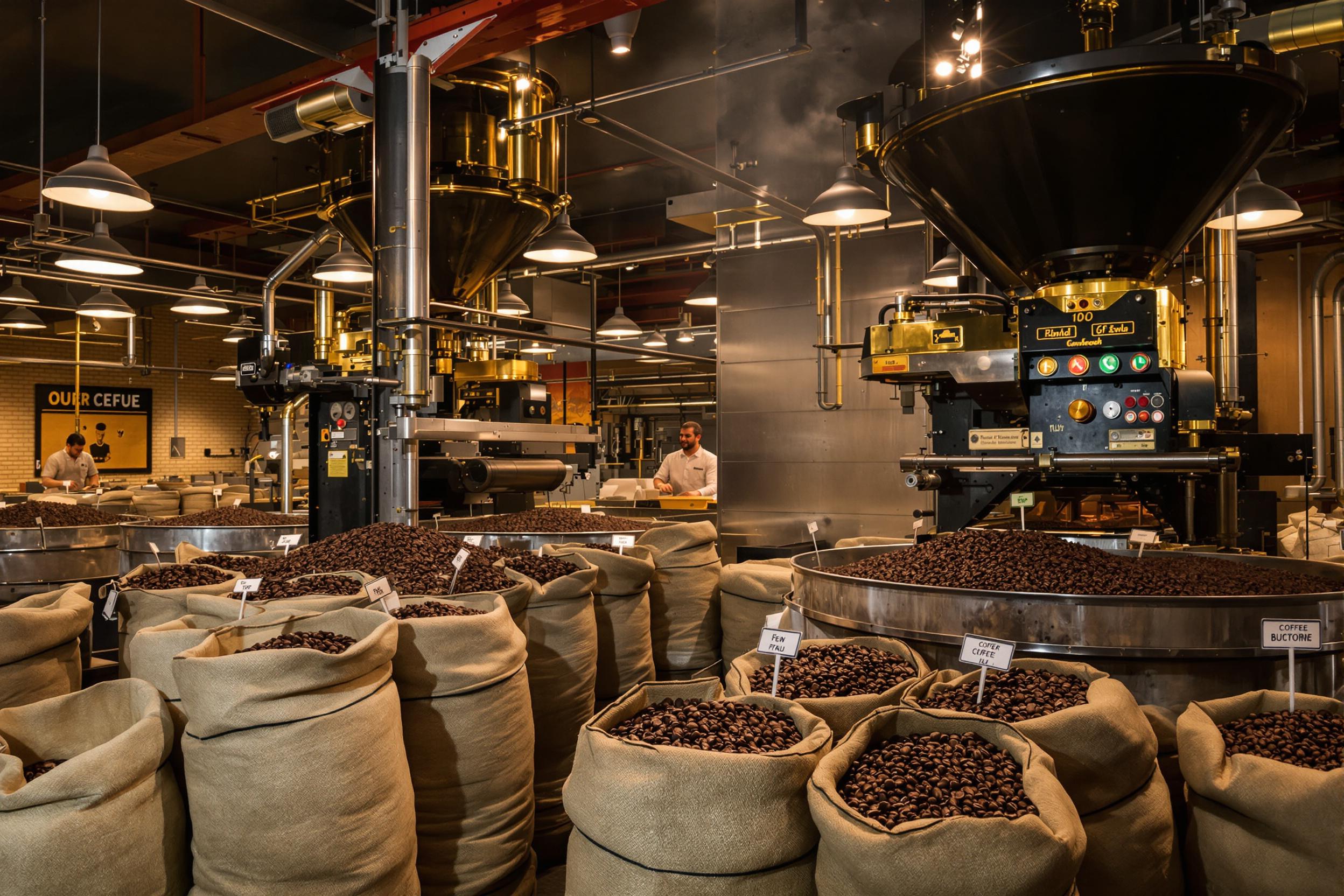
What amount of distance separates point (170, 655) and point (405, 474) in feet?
4.82

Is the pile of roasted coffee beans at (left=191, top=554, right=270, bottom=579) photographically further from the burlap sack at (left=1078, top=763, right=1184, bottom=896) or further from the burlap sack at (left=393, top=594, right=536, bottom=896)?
the burlap sack at (left=1078, top=763, right=1184, bottom=896)

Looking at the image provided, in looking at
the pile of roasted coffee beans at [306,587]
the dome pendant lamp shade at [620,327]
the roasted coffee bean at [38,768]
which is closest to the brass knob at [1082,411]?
the pile of roasted coffee beans at [306,587]

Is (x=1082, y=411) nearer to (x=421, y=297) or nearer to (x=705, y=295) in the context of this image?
(x=421, y=297)

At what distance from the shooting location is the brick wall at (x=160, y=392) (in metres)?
11.7

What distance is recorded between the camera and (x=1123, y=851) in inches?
52.7

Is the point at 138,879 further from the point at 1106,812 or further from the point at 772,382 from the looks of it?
the point at 772,382

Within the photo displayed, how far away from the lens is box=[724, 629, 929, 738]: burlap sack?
151 centimetres

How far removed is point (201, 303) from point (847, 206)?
6.38 m

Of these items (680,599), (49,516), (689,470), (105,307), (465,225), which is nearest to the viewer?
(680,599)

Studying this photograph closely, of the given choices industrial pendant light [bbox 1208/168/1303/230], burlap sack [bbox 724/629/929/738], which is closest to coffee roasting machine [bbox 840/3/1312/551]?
burlap sack [bbox 724/629/929/738]

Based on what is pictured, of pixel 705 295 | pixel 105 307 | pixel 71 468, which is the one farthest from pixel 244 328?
pixel 705 295

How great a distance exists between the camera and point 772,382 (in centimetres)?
493

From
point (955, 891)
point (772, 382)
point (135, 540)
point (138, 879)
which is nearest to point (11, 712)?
point (138, 879)

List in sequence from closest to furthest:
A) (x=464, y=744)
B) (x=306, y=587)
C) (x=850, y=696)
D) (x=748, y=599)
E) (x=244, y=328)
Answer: (x=850, y=696) < (x=464, y=744) < (x=306, y=587) < (x=748, y=599) < (x=244, y=328)
